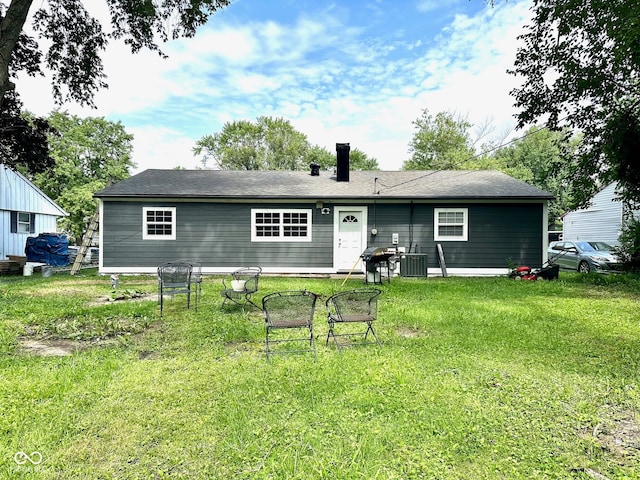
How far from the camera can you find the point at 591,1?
309 inches

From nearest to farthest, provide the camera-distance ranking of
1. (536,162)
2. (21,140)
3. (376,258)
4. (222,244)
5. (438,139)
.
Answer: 1. (376,258)
2. (21,140)
3. (222,244)
4. (438,139)
5. (536,162)

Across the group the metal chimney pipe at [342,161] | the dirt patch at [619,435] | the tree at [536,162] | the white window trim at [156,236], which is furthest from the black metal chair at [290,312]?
the tree at [536,162]

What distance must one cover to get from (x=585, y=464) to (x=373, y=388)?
1.57 m

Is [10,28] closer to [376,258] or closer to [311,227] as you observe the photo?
[311,227]

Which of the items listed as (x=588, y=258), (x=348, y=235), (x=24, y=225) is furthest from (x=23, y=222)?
(x=588, y=258)

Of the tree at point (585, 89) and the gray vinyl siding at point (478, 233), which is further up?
the tree at point (585, 89)

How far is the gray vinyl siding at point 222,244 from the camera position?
11.7m

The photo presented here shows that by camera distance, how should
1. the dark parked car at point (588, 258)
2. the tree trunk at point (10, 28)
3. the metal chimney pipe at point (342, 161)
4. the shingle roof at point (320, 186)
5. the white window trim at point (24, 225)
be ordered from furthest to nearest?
the white window trim at point (24, 225) → the metal chimney pipe at point (342, 161) → the dark parked car at point (588, 258) → the shingle roof at point (320, 186) → the tree trunk at point (10, 28)

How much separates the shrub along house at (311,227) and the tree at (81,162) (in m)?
17.7

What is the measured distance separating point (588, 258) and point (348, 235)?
9.38 meters

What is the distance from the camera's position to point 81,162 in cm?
3017

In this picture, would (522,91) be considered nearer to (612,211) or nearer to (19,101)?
(612,211)

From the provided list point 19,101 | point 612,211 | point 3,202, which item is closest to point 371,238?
point 19,101

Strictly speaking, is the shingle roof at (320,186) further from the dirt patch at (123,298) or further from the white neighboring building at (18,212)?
the white neighboring building at (18,212)
